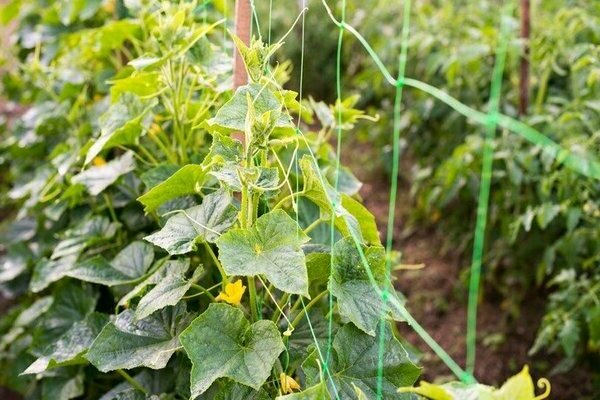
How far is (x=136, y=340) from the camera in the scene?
5.00 feet

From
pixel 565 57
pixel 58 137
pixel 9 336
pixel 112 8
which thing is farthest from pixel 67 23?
pixel 565 57

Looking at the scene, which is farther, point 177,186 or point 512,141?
point 512,141

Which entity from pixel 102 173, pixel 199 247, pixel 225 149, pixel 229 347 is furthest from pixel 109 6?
pixel 229 347

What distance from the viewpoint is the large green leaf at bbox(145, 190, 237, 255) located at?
1.41 metres

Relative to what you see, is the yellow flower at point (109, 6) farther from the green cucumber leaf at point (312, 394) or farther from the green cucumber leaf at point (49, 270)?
the green cucumber leaf at point (312, 394)

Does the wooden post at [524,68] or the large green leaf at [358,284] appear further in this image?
the wooden post at [524,68]

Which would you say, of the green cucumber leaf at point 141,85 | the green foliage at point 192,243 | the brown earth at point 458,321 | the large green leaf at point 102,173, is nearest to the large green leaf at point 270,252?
the green foliage at point 192,243

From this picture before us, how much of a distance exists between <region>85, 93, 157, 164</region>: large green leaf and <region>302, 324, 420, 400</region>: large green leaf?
0.74 meters

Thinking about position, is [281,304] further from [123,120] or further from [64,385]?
[64,385]

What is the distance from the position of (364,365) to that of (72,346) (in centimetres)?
67

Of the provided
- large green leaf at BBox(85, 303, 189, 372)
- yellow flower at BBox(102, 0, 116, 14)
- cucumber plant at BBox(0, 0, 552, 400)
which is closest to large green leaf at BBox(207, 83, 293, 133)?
cucumber plant at BBox(0, 0, 552, 400)

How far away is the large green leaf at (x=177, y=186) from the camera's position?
5.04 ft

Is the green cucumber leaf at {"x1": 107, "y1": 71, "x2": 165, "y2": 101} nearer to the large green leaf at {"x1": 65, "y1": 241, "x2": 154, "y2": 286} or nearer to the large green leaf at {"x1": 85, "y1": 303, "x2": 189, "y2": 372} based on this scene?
the large green leaf at {"x1": 65, "y1": 241, "x2": 154, "y2": 286}

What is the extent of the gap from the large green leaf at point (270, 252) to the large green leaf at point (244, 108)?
188 mm
